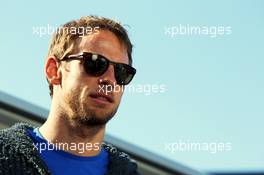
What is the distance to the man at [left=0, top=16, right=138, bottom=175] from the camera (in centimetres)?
249

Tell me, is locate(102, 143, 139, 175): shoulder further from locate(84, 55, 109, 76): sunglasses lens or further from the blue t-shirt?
locate(84, 55, 109, 76): sunglasses lens

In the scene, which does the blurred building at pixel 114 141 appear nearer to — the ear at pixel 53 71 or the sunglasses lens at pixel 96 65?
the ear at pixel 53 71

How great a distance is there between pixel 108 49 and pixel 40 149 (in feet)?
1.94

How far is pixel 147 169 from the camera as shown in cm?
674

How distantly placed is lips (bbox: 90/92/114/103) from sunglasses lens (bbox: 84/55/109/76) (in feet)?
0.45

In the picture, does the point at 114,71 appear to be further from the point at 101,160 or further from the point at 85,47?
the point at 101,160

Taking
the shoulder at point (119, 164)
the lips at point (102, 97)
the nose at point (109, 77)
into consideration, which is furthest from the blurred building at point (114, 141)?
the lips at point (102, 97)

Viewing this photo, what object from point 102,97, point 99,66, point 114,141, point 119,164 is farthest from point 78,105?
point 114,141

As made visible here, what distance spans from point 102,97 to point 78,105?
121 millimetres

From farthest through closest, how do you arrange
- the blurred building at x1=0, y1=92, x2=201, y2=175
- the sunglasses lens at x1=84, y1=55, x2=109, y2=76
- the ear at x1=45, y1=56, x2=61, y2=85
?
the blurred building at x1=0, y1=92, x2=201, y2=175 → the ear at x1=45, y1=56, x2=61, y2=85 → the sunglasses lens at x1=84, y1=55, x2=109, y2=76

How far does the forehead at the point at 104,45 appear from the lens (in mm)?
2671

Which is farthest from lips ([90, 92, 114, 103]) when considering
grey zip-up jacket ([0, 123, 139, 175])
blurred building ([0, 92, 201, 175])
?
blurred building ([0, 92, 201, 175])

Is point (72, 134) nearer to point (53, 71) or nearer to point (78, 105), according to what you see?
point (78, 105)

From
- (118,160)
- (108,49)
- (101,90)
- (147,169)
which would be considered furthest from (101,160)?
(147,169)
